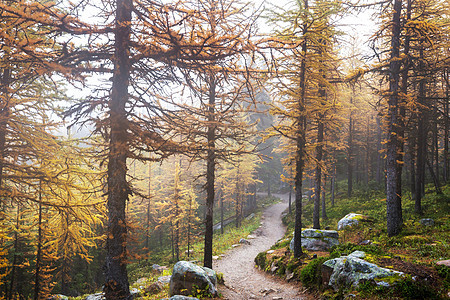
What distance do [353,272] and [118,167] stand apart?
677cm

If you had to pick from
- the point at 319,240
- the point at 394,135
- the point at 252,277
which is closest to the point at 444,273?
the point at 319,240

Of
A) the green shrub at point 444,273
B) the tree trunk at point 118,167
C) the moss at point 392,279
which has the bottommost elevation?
the moss at point 392,279

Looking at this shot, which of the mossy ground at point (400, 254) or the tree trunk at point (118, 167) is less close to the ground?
the tree trunk at point (118, 167)

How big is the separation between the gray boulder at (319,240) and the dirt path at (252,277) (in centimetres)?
252

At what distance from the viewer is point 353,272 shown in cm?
629

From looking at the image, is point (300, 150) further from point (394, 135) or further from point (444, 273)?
point (444, 273)

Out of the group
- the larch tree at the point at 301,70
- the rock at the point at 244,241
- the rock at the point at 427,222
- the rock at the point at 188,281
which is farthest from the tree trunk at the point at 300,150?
the rock at the point at 244,241

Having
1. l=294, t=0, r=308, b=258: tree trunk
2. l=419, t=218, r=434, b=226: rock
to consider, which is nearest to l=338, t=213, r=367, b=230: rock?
l=419, t=218, r=434, b=226: rock

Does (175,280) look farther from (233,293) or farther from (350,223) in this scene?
(350,223)

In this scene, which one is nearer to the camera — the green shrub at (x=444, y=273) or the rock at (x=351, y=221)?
the green shrub at (x=444, y=273)

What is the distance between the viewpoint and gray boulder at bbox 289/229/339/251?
11727 millimetres

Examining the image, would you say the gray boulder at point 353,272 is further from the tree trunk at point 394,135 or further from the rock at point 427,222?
the rock at point 427,222

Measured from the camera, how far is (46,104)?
29.5 feet

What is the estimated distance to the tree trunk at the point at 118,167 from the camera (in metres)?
5.21
